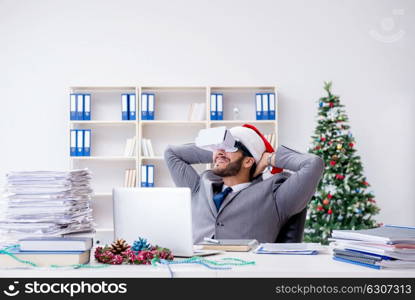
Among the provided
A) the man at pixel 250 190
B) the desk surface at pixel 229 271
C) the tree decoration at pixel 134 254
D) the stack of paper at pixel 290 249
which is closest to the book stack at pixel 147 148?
the man at pixel 250 190

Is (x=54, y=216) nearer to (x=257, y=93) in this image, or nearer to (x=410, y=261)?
(x=410, y=261)

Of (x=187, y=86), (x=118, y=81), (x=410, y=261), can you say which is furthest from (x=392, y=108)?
(x=410, y=261)

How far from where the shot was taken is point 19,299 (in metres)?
1.57

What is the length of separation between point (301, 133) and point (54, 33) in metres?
2.75

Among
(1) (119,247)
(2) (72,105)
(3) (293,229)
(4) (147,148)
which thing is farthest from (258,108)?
(1) (119,247)

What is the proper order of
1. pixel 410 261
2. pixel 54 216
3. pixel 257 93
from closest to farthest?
pixel 410 261 → pixel 54 216 → pixel 257 93

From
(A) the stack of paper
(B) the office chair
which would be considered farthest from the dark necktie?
(A) the stack of paper

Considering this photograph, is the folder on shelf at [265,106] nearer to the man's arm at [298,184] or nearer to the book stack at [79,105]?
the book stack at [79,105]

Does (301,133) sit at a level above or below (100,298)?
above

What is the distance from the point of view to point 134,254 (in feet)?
6.04

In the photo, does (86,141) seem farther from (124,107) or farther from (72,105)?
(124,107)

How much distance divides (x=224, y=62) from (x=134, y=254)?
4.23 m

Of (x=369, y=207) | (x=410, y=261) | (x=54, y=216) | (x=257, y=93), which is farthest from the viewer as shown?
(x=257, y=93)

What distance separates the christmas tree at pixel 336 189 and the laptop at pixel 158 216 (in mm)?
3423
